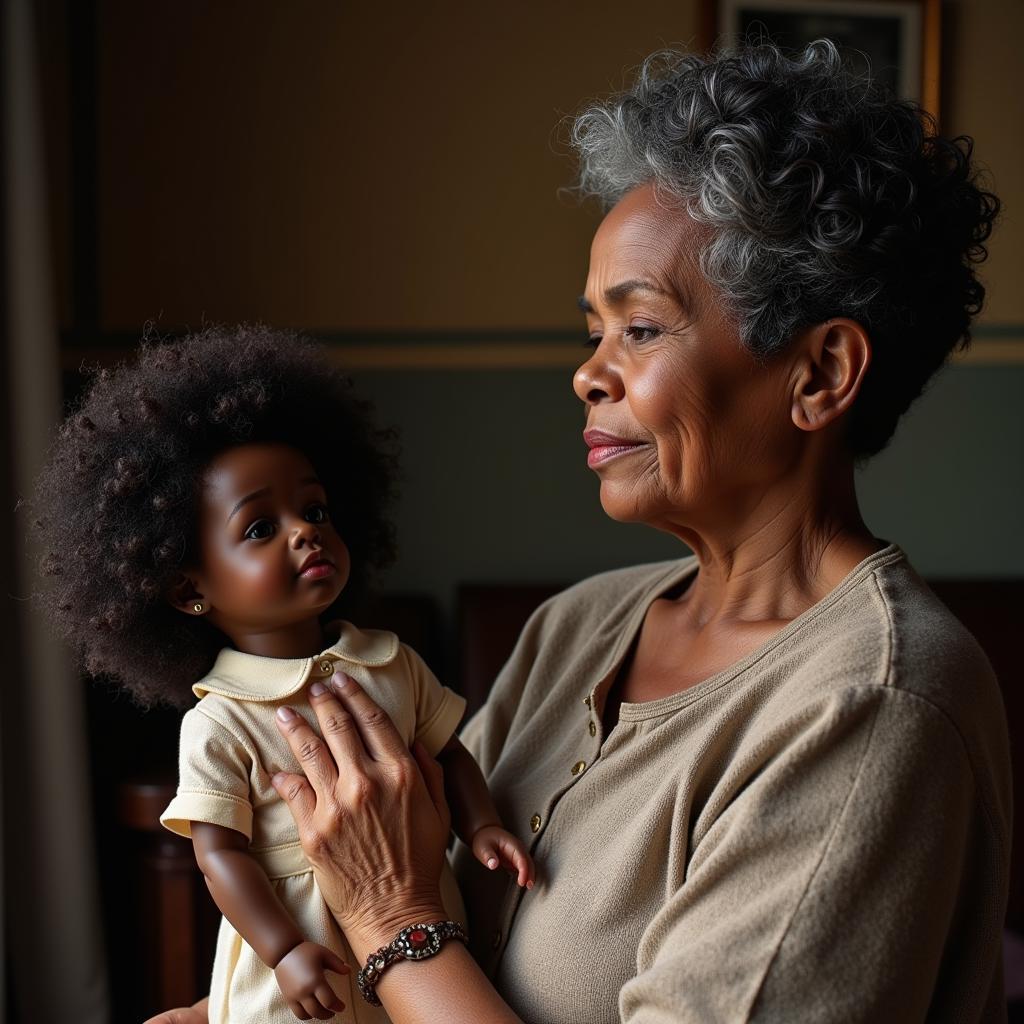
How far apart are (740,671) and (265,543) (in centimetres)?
55

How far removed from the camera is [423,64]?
2.98 metres

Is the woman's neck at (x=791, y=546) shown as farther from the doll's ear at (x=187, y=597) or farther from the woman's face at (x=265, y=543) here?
the doll's ear at (x=187, y=597)

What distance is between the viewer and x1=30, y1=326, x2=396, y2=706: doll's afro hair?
1347mm

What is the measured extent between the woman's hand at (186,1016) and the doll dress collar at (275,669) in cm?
40

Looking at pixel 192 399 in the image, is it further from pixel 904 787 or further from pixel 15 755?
pixel 15 755

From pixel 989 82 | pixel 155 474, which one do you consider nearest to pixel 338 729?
pixel 155 474

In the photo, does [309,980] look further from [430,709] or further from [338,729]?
[430,709]

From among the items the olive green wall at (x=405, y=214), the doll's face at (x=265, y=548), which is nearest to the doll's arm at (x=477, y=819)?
the doll's face at (x=265, y=548)

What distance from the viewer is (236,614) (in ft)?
4.42

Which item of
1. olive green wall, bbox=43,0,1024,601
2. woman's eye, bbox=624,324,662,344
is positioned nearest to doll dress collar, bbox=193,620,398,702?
woman's eye, bbox=624,324,662,344

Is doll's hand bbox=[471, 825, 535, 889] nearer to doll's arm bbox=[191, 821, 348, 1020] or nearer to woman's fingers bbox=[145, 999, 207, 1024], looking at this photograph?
doll's arm bbox=[191, 821, 348, 1020]

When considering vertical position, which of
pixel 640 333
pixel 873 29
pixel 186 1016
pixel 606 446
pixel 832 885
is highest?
pixel 873 29

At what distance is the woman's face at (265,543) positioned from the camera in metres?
1.31

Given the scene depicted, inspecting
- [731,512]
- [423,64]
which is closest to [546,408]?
[423,64]
